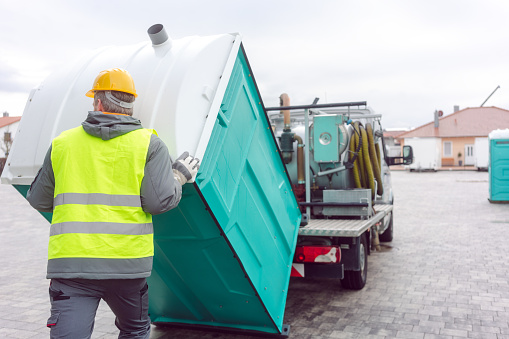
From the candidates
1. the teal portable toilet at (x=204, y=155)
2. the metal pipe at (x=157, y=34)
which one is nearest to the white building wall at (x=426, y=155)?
the teal portable toilet at (x=204, y=155)

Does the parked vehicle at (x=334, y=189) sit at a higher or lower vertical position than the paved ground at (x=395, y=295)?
higher

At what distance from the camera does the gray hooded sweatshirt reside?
243 centimetres

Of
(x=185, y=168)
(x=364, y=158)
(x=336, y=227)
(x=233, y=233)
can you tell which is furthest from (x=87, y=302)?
(x=364, y=158)

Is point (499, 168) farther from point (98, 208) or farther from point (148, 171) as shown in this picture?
point (98, 208)

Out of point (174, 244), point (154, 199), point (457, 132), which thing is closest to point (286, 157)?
Result: point (174, 244)

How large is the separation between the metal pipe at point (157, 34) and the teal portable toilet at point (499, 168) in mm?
15518

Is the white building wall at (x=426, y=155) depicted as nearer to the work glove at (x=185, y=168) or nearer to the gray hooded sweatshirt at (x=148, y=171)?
the work glove at (x=185, y=168)

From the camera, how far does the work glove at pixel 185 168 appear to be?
8.71ft

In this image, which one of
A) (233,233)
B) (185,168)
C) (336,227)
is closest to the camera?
(185,168)

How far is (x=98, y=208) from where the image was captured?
2387 mm

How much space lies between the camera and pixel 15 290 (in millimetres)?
6238

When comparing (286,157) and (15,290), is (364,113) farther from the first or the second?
(15,290)

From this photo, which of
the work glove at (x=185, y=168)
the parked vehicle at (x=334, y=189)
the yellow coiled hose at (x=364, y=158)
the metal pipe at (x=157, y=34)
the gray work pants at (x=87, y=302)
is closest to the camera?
the gray work pants at (x=87, y=302)

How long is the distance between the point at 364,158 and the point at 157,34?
12.3ft
